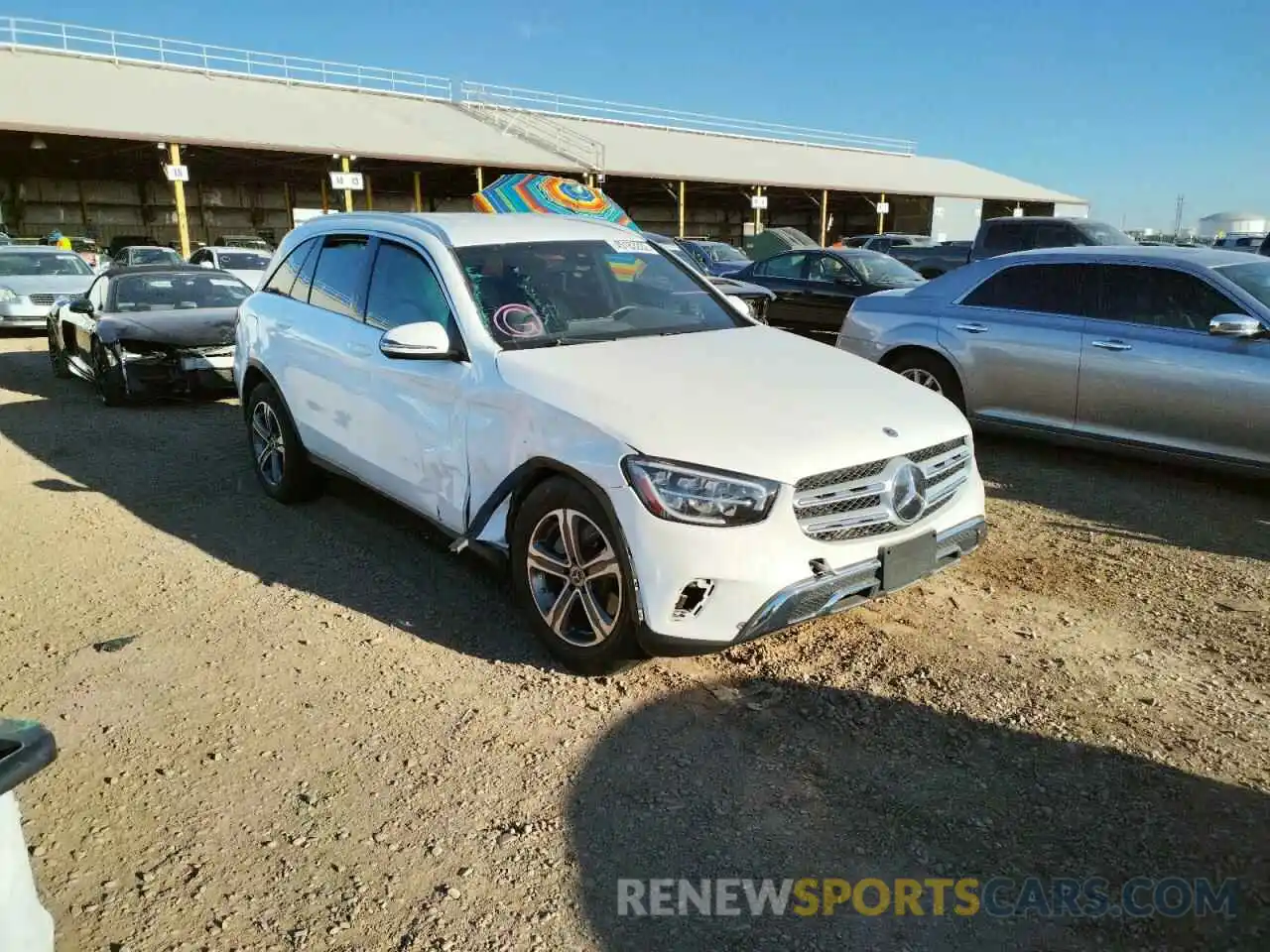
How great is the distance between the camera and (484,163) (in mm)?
29609

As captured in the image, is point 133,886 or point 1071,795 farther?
point 1071,795

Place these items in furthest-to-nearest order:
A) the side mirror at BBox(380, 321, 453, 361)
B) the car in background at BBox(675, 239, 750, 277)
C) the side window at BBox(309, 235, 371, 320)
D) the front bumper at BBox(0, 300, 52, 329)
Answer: the car in background at BBox(675, 239, 750, 277), the front bumper at BBox(0, 300, 52, 329), the side window at BBox(309, 235, 371, 320), the side mirror at BBox(380, 321, 453, 361)

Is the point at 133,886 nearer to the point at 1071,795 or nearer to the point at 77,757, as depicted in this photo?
the point at 77,757

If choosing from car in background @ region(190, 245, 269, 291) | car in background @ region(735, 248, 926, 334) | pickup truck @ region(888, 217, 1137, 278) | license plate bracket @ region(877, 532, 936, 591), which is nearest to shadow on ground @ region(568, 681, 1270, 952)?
license plate bracket @ region(877, 532, 936, 591)

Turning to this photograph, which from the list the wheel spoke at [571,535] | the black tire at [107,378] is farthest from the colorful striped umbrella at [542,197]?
the wheel spoke at [571,535]

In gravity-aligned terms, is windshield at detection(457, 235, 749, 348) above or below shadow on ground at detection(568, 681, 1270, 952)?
above

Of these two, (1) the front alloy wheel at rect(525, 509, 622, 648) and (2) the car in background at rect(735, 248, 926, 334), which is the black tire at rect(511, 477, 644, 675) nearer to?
(1) the front alloy wheel at rect(525, 509, 622, 648)

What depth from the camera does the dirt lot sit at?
2.45 metres

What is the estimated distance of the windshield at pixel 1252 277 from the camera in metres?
5.63

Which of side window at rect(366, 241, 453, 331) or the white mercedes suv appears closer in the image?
the white mercedes suv

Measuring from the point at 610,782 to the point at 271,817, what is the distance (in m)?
1.04

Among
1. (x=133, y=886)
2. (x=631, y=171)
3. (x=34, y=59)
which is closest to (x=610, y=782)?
(x=133, y=886)

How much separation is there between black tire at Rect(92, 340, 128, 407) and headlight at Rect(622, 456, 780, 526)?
7454 millimetres

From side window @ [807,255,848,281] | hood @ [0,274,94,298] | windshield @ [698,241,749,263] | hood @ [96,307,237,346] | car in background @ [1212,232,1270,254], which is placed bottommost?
hood @ [96,307,237,346]
